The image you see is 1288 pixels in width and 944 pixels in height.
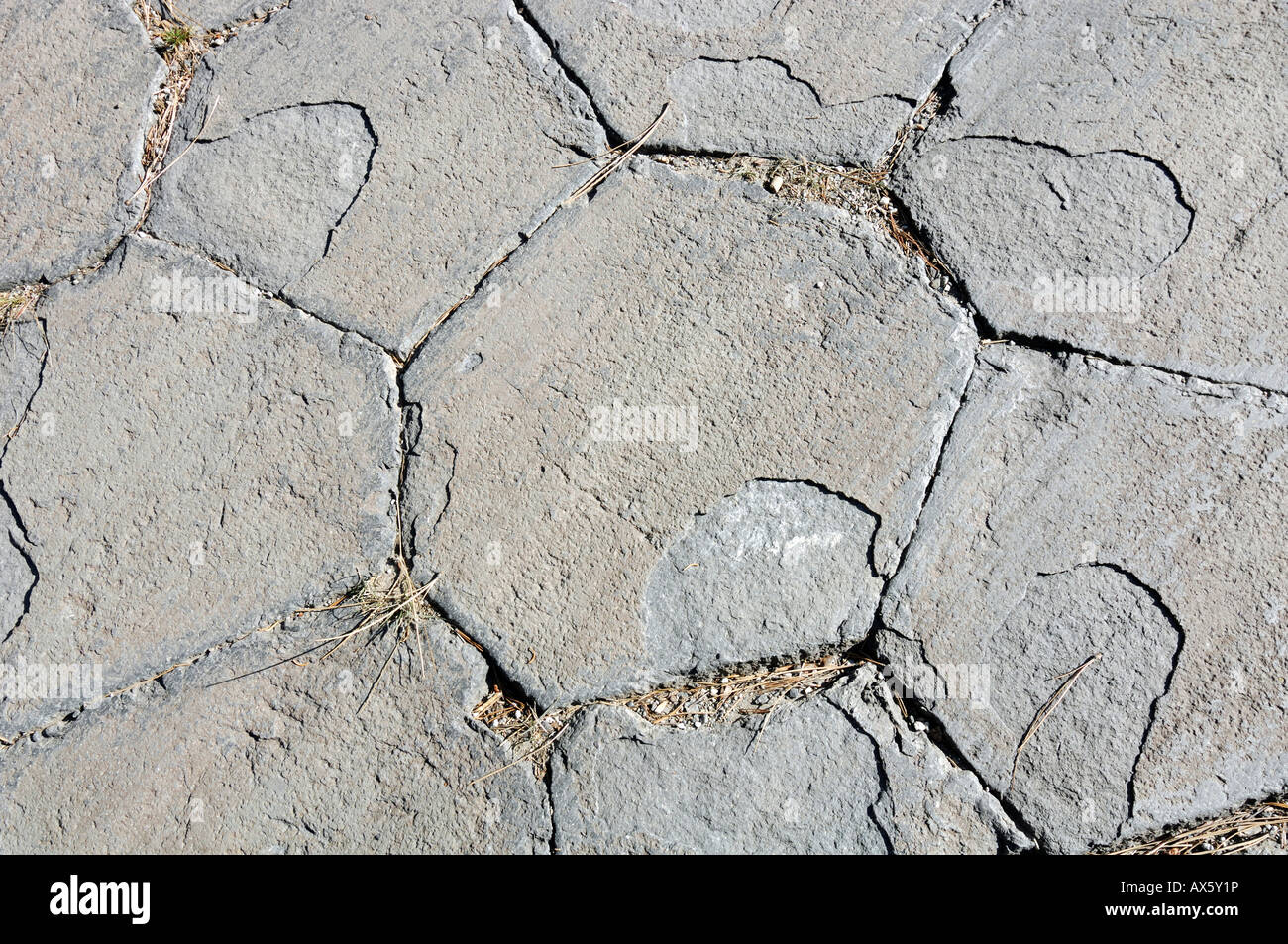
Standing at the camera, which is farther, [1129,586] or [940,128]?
[940,128]

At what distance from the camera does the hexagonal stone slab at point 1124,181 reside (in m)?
1.80

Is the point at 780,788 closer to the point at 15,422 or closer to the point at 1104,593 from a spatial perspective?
the point at 1104,593

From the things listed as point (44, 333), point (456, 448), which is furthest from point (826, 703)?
point (44, 333)

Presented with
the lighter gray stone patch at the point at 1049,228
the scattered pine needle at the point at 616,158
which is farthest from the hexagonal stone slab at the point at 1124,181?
the scattered pine needle at the point at 616,158

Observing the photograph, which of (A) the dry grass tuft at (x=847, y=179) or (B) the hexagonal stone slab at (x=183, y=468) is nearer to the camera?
(B) the hexagonal stone slab at (x=183, y=468)

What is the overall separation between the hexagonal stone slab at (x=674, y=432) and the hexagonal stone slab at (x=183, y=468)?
0.16m

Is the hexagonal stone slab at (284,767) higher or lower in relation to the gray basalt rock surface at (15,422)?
lower

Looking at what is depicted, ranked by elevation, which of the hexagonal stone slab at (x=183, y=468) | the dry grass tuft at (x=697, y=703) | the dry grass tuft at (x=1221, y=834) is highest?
the hexagonal stone slab at (x=183, y=468)

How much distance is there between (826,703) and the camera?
5.42 feet

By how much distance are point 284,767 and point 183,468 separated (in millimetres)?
640

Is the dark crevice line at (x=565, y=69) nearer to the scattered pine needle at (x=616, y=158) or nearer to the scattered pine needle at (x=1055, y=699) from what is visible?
the scattered pine needle at (x=616, y=158)

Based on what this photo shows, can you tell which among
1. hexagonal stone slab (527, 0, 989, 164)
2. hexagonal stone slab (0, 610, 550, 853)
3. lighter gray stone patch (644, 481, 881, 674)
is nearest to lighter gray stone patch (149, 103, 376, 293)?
hexagonal stone slab (527, 0, 989, 164)

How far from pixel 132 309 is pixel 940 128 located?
1767mm
